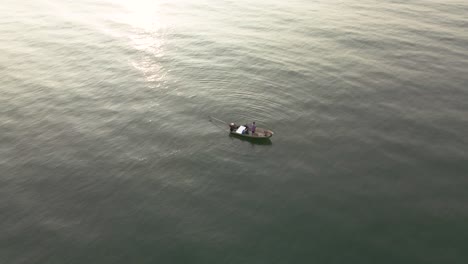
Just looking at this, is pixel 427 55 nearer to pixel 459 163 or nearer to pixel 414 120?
pixel 414 120

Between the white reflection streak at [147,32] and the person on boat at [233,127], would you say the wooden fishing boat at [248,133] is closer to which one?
the person on boat at [233,127]

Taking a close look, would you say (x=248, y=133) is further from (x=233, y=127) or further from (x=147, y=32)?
(x=147, y=32)

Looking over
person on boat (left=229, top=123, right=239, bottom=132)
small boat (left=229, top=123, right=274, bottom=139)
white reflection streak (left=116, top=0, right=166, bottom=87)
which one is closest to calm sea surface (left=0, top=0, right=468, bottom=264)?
white reflection streak (left=116, top=0, right=166, bottom=87)

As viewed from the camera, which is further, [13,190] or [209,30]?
[209,30]

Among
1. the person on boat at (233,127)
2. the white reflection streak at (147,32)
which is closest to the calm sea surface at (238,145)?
the white reflection streak at (147,32)

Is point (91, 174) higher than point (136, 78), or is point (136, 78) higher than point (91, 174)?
point (136, 78)

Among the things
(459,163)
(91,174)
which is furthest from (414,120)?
(91,174)
